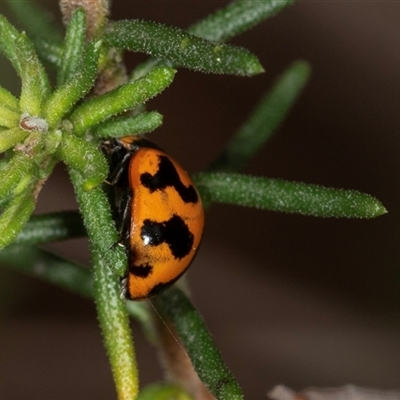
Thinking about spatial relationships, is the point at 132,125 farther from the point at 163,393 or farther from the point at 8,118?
the point at 163,393

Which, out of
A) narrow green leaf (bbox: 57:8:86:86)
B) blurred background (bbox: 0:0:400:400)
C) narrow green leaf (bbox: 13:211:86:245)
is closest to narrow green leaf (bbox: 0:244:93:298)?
narrow green leaf (bbox: 13:211:86:245)

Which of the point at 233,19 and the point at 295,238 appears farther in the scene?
the point at 295,238

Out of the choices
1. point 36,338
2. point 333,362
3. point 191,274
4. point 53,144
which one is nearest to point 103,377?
point 36,338

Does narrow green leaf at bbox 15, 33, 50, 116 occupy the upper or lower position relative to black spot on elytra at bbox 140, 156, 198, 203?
upper

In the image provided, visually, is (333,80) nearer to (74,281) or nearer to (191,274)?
(191,274)

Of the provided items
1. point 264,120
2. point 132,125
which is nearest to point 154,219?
point 132,125

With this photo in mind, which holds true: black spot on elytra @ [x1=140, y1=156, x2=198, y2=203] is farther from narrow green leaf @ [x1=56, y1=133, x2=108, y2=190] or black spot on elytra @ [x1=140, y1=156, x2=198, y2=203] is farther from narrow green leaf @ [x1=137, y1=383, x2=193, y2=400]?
narrow green leaf @ [x1=137, y1=383, x2=193, y2=400]
